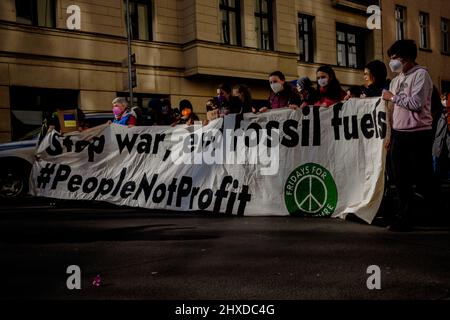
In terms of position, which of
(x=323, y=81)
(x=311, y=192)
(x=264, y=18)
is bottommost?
(x=311, y=192)

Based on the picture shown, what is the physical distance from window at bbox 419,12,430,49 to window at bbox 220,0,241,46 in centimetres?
1317

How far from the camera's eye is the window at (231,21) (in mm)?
19625

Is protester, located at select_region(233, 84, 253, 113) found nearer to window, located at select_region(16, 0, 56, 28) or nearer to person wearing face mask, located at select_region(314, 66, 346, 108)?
person wearing face mask, located at select_region(314, 66, 346, 108)

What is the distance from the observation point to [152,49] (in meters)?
18.0

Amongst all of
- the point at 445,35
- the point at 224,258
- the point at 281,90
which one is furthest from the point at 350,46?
the point at 224,258

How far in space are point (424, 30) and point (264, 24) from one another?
1235cm

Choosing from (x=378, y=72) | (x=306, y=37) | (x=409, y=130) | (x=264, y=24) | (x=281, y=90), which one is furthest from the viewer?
(x=306, y=37)

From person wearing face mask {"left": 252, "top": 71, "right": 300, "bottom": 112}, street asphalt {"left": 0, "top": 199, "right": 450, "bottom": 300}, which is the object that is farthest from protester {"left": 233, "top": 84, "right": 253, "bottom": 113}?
street asphalt {"left": 0, "top": 199, "right": 450, "bottom": 300}

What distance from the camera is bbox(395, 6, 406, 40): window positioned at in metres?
27.7

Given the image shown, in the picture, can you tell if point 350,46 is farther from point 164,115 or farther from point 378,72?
point 378,72

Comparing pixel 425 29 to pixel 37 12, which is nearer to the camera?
pixel 37 12

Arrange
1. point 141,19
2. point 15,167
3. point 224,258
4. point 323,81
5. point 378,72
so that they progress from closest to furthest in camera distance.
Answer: point 224,258
point 378,72
point 323,81
point 15,167
point 141,19

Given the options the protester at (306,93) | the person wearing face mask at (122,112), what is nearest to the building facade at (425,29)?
the person wearing face mask at (122,112)

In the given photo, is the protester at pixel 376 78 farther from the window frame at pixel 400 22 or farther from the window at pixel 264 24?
the window frame at pixel 400 22
